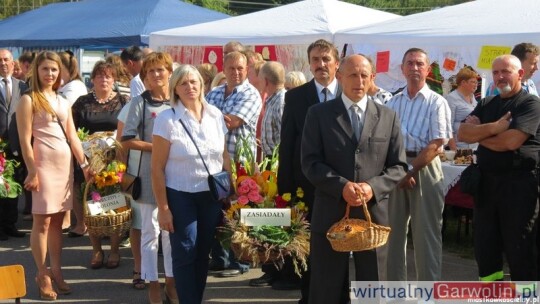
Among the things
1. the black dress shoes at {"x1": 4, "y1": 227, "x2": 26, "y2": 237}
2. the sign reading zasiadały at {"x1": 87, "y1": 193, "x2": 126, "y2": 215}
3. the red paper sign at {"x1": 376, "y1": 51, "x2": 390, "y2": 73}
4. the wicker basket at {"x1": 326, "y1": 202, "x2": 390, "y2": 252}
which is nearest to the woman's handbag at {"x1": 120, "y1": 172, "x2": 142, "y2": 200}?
the sign reading zasiadały at {"x1": 87, "y1": 193, "x2": 126, "y2": 215}

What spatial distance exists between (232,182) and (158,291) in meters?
1.25

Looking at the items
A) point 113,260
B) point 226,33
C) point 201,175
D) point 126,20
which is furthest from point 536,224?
point 126,20

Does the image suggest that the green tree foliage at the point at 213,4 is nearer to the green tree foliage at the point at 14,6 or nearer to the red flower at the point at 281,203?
the green tree foliage at the point at 14,6

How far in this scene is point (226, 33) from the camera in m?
12.4

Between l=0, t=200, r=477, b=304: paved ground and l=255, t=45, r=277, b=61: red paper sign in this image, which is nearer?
l=0, t=200, r=477, b=304: paved ground

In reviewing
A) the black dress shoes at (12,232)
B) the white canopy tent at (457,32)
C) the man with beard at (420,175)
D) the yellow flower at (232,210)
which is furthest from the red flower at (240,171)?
the black dress shoes at (12,232)

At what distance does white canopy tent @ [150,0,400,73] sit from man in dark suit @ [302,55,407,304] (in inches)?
245

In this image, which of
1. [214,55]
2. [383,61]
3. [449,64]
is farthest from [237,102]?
[214,55]

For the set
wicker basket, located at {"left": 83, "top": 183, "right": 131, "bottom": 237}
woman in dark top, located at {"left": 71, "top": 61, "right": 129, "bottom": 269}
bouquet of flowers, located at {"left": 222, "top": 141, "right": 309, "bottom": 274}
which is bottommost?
wicker basket, located at {"left": 83, "top": 183, "right": 131, "bottom": 237}

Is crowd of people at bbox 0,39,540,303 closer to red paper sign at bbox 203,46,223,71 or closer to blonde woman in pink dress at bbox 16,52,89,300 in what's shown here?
blonde woman in pink dress at bbox 16,52,89,300

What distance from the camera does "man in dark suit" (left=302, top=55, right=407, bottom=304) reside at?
4.68m

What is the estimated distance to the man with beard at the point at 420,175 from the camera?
5988 mm

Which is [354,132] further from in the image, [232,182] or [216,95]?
[216,95]

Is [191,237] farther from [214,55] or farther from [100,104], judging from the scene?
[214,55]
